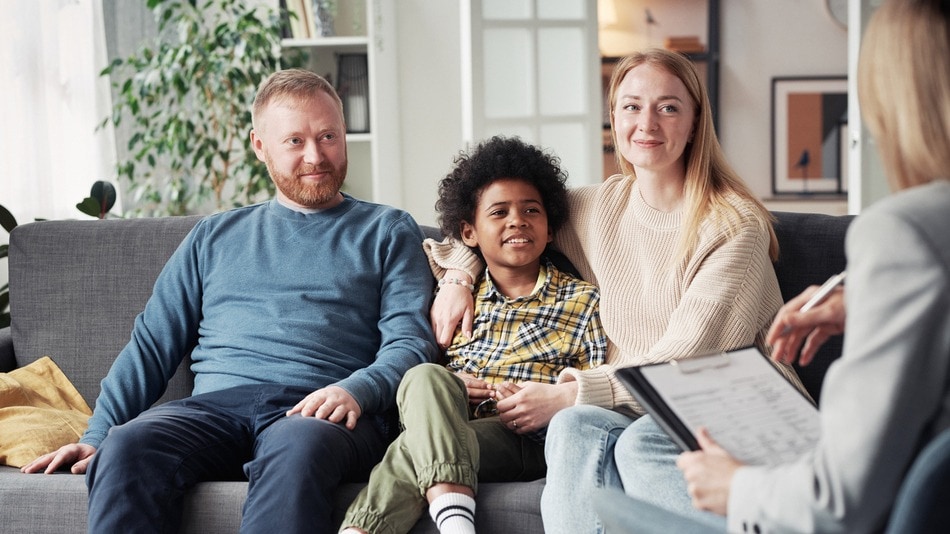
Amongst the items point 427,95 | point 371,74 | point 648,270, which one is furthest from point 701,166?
point 427,95

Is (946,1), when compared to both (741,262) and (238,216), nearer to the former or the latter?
(741,262)

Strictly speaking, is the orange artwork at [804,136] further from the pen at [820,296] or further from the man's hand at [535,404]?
the pen at [820,296]

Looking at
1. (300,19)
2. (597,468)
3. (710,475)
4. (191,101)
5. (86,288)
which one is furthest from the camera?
(191,101)

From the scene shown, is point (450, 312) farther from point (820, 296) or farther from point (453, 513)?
point (820, 296)

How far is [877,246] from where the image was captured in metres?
0.89

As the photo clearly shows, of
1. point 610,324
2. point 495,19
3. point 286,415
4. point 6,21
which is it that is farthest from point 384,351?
point 495,19

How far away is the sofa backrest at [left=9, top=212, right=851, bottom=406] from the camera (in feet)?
7.75

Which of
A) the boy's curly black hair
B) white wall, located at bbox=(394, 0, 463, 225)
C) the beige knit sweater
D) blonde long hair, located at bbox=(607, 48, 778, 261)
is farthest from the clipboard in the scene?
white wall, located at bbox=(394, 0, 463, 225)

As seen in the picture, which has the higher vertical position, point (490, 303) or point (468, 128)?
point (468, 128)

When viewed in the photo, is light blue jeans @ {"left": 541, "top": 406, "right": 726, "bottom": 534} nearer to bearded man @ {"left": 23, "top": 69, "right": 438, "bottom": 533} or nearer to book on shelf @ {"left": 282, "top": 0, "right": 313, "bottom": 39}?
bearded man @ {"left": 23, "top": 69, "right": 438, "bottom": 533}

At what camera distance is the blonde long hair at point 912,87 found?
926 mm

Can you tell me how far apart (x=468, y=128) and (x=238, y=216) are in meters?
2.02

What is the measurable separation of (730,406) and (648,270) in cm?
81

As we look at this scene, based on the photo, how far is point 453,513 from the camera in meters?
1.69
